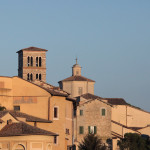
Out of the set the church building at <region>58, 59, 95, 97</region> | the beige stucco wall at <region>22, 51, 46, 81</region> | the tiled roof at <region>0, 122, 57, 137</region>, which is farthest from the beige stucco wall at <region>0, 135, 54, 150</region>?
the church building at <region>58, 59, 95, 97</region>

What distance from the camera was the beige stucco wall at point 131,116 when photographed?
344 feet

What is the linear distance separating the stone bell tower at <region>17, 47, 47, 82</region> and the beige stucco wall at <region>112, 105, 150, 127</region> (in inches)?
548

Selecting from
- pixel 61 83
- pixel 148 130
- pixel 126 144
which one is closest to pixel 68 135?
pixel 126 144

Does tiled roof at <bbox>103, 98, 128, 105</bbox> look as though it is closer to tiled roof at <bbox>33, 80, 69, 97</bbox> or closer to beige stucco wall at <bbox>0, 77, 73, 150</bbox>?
tiled roof at <bbox>33, 80, 69, 97</bbox>

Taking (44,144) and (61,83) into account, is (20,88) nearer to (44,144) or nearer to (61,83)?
(44,144)

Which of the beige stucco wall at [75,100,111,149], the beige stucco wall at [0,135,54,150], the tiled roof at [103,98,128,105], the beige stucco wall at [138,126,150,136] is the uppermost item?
the tiled roof at [103,98,128,105]

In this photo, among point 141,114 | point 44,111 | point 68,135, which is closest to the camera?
point 44,111

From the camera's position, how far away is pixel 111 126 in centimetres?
9331

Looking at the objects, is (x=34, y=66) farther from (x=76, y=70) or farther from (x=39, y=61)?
(x=76, y=70)

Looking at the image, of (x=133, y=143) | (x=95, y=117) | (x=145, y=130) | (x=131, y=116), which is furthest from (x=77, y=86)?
(x=133, y=143)

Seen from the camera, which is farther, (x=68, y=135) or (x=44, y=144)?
(x=68, y=135)

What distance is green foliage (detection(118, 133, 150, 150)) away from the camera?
259 feet

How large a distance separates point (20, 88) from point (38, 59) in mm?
47488

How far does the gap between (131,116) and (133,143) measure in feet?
80.3
